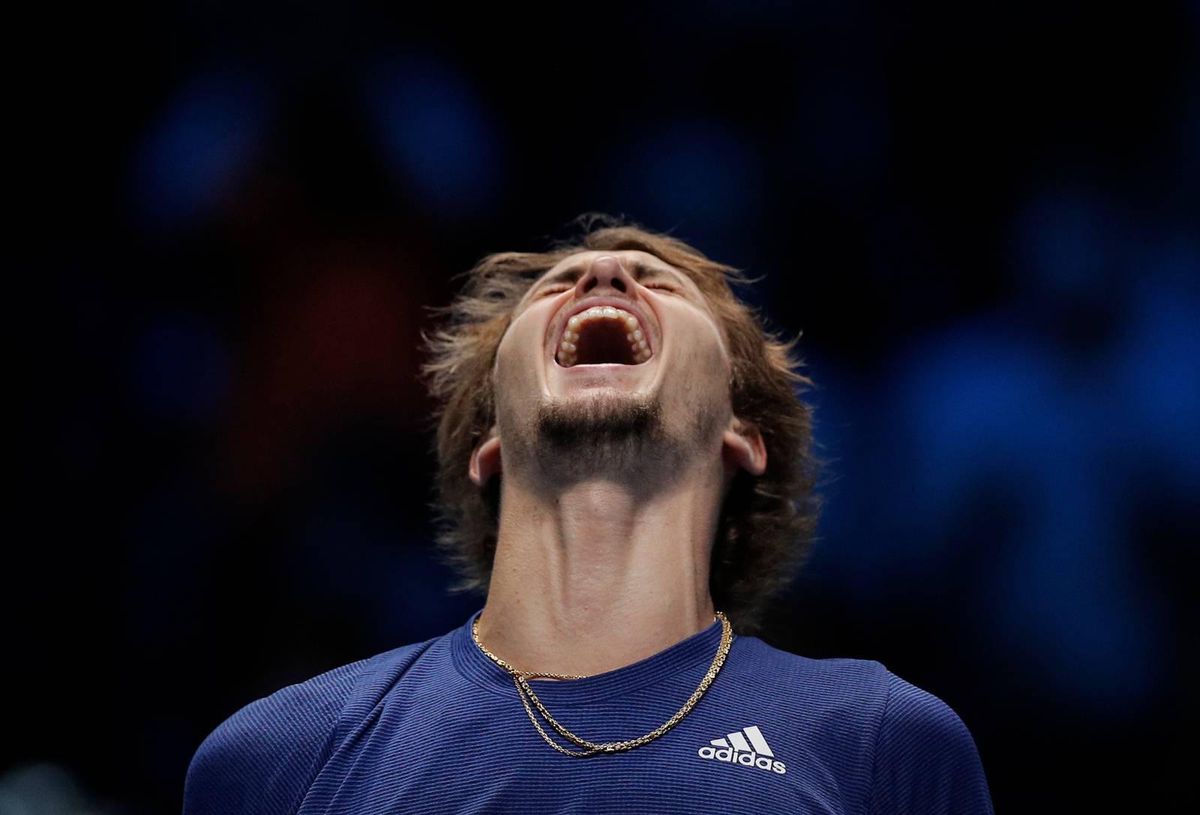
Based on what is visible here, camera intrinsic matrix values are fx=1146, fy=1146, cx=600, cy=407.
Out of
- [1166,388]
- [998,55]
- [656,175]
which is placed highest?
[998,55]

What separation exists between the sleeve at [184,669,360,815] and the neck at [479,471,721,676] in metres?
0.34

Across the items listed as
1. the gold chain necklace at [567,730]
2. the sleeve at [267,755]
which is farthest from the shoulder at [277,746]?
the gold chain necklace at [567,730]

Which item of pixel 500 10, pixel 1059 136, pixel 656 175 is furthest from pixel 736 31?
pixel 1059 136

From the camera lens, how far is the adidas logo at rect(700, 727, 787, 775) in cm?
185

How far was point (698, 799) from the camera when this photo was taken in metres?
1.78

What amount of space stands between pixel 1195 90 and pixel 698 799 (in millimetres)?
2571

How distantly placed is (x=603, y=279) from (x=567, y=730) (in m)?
1.04

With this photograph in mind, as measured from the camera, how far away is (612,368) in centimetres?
233

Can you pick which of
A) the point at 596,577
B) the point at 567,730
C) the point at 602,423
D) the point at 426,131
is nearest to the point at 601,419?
the point at 602,423

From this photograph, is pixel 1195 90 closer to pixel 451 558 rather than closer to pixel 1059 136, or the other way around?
pixel 1059 136

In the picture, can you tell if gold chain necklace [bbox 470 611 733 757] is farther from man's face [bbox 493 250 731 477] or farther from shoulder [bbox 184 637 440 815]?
man's face [bbox 493 250 731 477]

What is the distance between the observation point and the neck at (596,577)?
6.98ft

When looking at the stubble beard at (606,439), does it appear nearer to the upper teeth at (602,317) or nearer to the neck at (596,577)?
the neck at (596,577)

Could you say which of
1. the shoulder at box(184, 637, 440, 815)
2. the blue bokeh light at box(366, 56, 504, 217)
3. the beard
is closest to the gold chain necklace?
the shoulder at box(184, 637, 440, 815)
